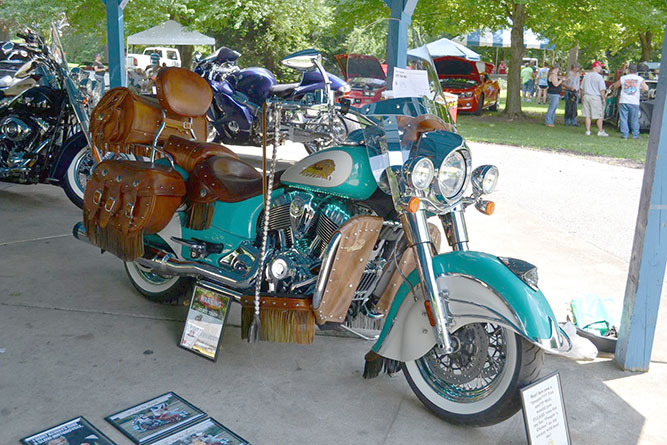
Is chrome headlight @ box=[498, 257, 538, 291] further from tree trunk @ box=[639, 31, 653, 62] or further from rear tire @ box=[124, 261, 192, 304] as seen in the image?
tree trunk @ box=[639, 31, 653, 62]

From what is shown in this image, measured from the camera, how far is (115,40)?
7.21 meters

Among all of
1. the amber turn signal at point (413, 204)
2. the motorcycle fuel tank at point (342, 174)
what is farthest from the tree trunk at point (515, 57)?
the amber turn signal at point (413, 204)

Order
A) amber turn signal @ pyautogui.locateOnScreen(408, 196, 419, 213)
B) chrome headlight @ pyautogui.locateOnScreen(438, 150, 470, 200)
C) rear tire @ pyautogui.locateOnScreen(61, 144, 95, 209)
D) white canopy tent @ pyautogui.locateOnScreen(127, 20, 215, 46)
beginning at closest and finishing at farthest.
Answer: amber turn signal @ pyautogui.locateOnScreen(408, 196, 419, 213)
chrome headlight @ pyautogui.locateOnScreen(438, 150, 470, 200)
rear tire @ pyautogui.locateOnScreen(61, 144, 95, 209)
white canopy tent @ pyautogui.locateOnScreen(127, 20, 215, 46)

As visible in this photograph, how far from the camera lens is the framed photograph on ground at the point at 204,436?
8.89 ft

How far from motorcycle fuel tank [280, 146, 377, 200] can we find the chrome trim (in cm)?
22

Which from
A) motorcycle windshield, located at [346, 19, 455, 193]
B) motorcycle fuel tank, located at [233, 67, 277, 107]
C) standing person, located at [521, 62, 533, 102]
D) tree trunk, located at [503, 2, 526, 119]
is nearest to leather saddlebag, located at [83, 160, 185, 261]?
motorcycle windshield, located at [346, 19, 455, 193]

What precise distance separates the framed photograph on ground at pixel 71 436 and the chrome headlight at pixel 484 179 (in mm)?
1888

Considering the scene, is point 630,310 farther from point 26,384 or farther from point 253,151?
point 253,151

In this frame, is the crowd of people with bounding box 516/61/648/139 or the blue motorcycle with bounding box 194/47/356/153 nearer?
the blue motorcycle with bounding box 194/47/356/153

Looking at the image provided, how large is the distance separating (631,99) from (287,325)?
12550mm

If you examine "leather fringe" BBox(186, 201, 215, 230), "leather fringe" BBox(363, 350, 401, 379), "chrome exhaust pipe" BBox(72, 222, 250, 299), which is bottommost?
"leather fringe" BBox(363, 350, 401, 379)

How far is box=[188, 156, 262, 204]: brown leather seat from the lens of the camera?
3.41 meters

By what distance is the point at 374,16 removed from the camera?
1627 centimetres

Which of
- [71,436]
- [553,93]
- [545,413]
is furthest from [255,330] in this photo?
[553,93]
